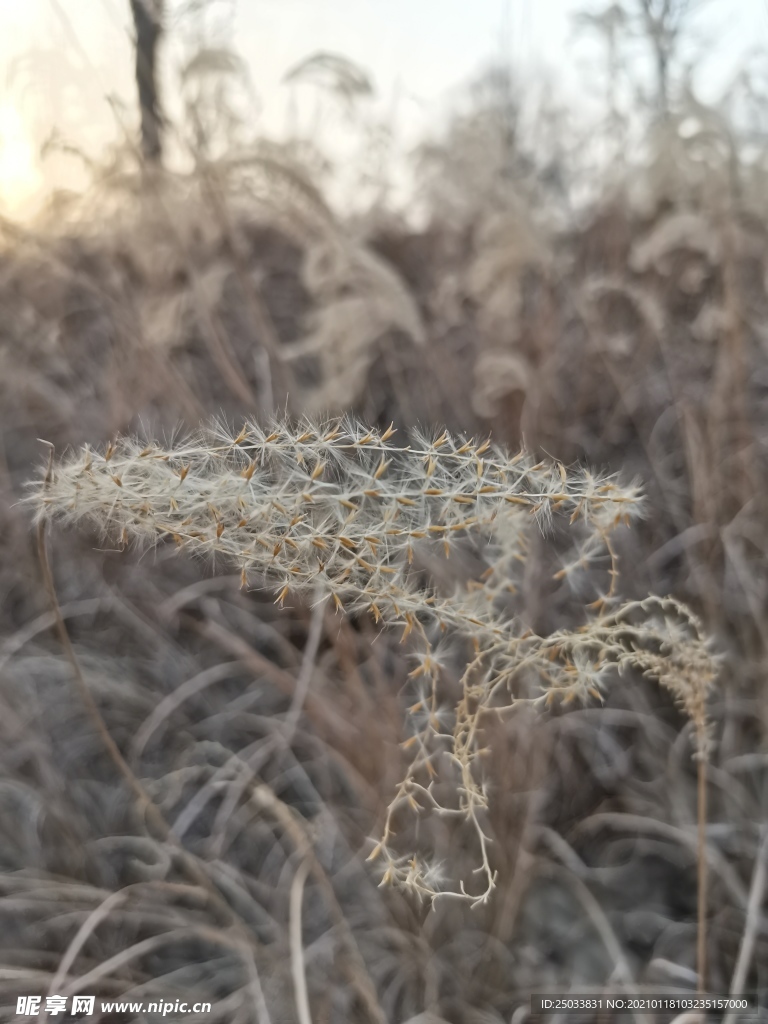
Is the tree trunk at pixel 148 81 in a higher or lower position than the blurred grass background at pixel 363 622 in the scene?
higher

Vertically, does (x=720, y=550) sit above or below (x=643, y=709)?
above

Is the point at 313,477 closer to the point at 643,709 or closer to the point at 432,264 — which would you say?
Result: the point at 643,709

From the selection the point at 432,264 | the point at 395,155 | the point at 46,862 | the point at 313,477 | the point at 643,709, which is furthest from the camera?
the point at 432,264

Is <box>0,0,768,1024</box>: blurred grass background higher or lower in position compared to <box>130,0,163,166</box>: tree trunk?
lower

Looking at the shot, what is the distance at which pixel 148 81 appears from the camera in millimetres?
1252

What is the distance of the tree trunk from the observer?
1146 millimetres

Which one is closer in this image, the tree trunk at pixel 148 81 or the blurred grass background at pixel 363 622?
the blurred grass background at pixel 363 622

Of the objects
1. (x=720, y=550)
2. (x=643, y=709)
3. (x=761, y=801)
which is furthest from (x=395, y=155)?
(x=761, y=801)

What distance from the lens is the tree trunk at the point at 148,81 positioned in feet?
3.76

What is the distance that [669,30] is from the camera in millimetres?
1401

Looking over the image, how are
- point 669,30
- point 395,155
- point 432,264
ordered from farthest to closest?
point 432,264
point 395,155
point 669,30

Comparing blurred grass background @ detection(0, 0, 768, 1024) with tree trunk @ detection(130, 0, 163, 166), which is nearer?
blurred grass background @ detection(0, 0, 768, 1024)

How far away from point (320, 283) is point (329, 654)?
0.73m

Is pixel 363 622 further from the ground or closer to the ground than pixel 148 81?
closer to the ground
